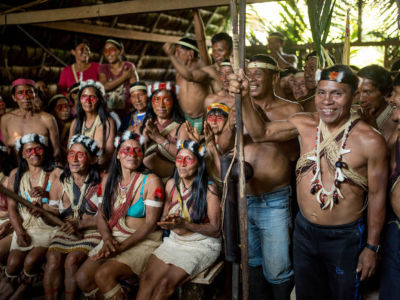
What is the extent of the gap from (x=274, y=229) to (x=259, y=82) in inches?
50.1

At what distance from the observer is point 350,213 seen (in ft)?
7.97

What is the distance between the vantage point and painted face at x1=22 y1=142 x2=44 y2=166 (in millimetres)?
4086

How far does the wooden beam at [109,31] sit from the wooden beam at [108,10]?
1420mm

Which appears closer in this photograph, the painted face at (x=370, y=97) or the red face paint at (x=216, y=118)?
the painted face at (x=370, y=97)

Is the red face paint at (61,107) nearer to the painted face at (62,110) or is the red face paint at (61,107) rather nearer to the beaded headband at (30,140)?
the painted face at (62,110)

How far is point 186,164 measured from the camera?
342 centimetres

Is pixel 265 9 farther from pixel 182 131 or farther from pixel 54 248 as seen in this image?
pixel 54 248

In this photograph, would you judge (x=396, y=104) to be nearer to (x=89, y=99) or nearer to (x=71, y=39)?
(x=89, y=99)

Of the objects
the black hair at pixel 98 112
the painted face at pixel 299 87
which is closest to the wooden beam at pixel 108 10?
the black hair at pixel 98 112

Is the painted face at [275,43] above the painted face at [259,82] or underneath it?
above

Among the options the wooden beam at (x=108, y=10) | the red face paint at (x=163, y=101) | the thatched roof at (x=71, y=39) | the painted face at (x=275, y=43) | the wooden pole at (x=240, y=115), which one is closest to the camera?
the wooden pole at (x=240, y=115)

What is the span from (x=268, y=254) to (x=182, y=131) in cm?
158

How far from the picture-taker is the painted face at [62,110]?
17.0 feet

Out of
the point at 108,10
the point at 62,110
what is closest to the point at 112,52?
the point at 108,10
